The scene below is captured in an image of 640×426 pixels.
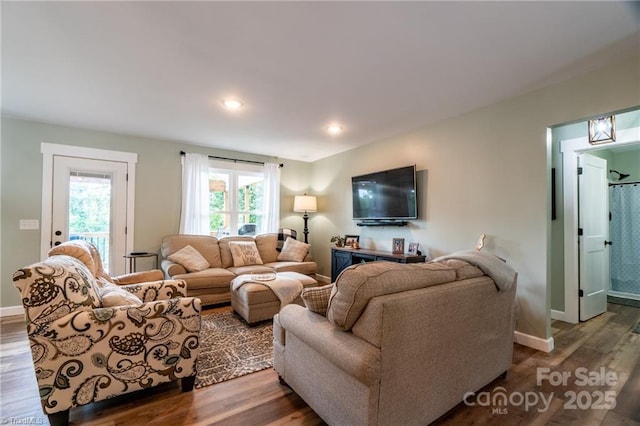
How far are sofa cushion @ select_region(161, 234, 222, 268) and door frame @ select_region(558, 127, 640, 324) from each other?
15.6 ft

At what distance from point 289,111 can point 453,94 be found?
1.78 meters

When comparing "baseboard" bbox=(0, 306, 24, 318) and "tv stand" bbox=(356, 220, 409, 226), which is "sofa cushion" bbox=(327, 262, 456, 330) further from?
"baseboard" bbox=(0, 306, 24, 318)

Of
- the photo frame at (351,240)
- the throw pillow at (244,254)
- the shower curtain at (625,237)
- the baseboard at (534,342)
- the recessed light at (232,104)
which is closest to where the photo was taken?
the baseboard at (534,342)

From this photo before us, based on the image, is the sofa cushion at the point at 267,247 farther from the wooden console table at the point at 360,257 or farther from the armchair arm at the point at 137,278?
the armchair arm at the point at 137,278

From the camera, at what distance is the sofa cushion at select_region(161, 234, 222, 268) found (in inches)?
168

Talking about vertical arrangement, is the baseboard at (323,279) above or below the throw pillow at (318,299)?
below

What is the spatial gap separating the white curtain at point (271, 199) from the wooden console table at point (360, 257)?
4.83 ft

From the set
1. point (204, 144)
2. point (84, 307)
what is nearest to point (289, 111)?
point (204, 144)

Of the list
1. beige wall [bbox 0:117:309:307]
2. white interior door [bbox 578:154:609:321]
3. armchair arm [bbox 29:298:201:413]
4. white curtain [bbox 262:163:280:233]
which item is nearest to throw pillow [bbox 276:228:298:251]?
white curtain [bbox 262:163:280:233]

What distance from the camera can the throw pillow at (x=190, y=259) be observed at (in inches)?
154

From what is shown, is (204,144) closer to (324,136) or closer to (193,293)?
(324,136)

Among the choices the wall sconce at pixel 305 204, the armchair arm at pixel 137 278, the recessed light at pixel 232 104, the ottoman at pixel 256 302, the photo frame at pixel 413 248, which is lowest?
the ottoman at pixel 256 302

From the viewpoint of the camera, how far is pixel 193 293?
3.70 m

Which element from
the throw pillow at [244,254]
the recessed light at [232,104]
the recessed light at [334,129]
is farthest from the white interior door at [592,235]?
the throw pillow at [244,254]
